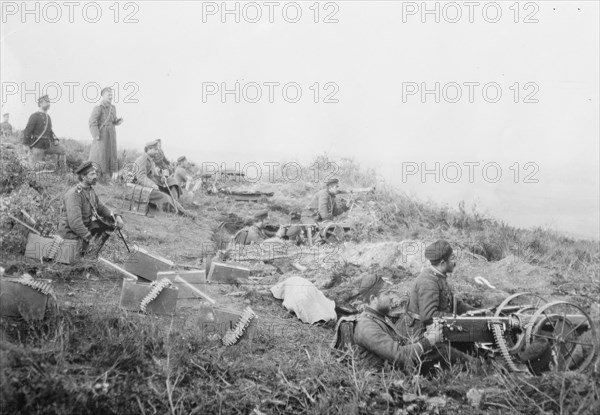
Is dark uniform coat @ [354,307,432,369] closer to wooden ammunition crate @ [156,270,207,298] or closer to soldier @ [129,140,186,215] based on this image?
wooden ammunition crate @ [156,270,207,298]

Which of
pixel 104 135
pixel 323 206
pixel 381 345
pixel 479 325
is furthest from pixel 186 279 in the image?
pixel 104 135

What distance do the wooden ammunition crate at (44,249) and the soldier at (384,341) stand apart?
3776 mm

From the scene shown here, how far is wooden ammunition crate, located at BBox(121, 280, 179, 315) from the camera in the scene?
5.79m

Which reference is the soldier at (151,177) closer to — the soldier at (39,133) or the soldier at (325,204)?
the soldier at (39,133)

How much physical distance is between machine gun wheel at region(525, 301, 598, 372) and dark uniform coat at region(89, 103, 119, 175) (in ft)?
31.0

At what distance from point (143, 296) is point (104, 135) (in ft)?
23.6

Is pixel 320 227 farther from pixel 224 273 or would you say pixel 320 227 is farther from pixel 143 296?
pixel 143 296

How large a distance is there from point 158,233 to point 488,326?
690 centimetres

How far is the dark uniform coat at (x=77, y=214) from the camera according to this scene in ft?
24.8

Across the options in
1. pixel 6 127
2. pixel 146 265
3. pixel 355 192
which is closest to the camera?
pixel 146 265

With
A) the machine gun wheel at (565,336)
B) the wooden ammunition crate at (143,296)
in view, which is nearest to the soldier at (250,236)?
the wooden ammunition crate at (143,296)

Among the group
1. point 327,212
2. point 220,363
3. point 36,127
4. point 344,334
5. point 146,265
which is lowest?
point 220,363

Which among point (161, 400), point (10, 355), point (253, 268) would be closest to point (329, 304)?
point (253, 268)

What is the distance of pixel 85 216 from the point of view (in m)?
7.81
